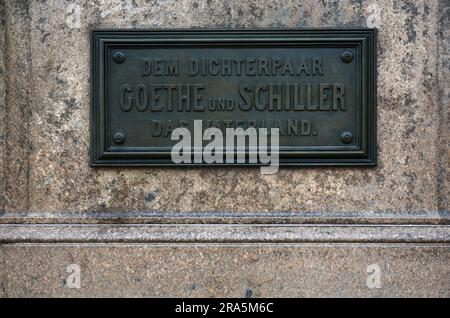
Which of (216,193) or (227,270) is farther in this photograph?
(216,193)

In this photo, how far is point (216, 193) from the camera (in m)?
4.22

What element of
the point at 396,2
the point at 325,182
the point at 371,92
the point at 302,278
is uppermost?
the point at 396,2

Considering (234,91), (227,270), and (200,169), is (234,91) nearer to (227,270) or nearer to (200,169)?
(200,169)

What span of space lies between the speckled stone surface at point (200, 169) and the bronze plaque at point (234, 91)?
0.33 ft

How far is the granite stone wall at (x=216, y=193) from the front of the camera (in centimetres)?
411

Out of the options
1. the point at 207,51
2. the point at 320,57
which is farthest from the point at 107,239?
the point at 320,57

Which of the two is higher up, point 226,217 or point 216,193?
point 216,193

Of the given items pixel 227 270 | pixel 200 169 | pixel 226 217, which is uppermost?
pixel 200 169

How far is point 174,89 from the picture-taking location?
4184 millimetres

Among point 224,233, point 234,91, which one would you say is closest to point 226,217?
point 224,233

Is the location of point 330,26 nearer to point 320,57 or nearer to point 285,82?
point 320,57

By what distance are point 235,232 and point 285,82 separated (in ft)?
3.67

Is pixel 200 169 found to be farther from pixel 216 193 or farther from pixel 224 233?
pixel 224 233

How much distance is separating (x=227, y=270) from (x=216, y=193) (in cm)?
55
